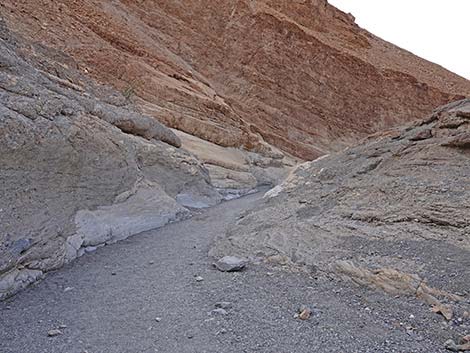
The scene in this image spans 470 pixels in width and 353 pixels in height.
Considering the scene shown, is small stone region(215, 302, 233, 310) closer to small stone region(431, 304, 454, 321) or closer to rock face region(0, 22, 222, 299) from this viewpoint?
small stone region(431, 304, 454, 321)

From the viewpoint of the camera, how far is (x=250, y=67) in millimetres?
33312

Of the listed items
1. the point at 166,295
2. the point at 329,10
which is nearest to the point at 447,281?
the point at 166,295

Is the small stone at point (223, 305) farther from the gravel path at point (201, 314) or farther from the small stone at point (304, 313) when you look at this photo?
the small stone at point (304, 313)

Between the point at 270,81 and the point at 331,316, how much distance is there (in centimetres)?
3060

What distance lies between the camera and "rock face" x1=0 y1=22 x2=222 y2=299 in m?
5.19

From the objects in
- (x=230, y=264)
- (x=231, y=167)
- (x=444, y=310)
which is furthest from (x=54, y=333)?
(x=231, y=167)

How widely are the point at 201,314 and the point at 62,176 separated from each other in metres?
3.50

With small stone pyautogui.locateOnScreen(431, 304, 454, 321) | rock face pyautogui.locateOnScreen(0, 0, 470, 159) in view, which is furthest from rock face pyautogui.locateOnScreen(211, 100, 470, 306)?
rock face pyautogui.locateOnScreen(0, 0, 470, 159)

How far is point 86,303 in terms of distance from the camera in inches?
182

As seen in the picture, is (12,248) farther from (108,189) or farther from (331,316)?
(331,316)

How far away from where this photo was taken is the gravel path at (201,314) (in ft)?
12.2

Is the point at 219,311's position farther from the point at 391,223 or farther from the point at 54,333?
the point at 391,223

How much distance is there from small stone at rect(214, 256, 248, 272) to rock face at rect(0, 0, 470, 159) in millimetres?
11502

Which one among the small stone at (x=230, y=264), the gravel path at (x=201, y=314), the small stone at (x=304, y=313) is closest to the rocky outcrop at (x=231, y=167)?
the small stone at (x=230, y=264)
